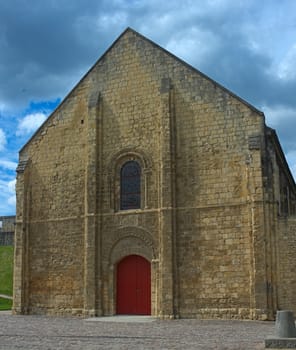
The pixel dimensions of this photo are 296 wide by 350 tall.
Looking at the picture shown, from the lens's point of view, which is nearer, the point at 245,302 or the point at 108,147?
the point at 245,302

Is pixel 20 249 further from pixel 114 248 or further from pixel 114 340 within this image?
pixel 114 340

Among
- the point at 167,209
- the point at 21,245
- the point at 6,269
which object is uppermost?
the point at 167,209

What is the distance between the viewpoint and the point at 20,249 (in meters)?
22.9

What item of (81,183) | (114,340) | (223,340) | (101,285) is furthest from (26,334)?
(81,183)

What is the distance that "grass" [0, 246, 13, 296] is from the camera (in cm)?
3120

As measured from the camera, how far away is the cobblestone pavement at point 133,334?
11.8 m

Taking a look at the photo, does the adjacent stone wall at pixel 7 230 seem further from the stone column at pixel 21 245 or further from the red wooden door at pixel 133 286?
the red wooden door at pixel 133 286

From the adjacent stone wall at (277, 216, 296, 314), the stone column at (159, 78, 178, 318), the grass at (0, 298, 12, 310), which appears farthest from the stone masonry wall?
the grass at (0, 298, 12, 310)

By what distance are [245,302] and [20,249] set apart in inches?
385

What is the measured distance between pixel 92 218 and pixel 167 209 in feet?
10.7

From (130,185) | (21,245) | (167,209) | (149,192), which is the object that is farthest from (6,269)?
(167,209)

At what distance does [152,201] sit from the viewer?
67.9 feet

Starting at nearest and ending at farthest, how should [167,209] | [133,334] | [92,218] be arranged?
[133,334] < [167,209] < [92,218]

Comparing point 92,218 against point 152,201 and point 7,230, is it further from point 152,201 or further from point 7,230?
point 7,230
